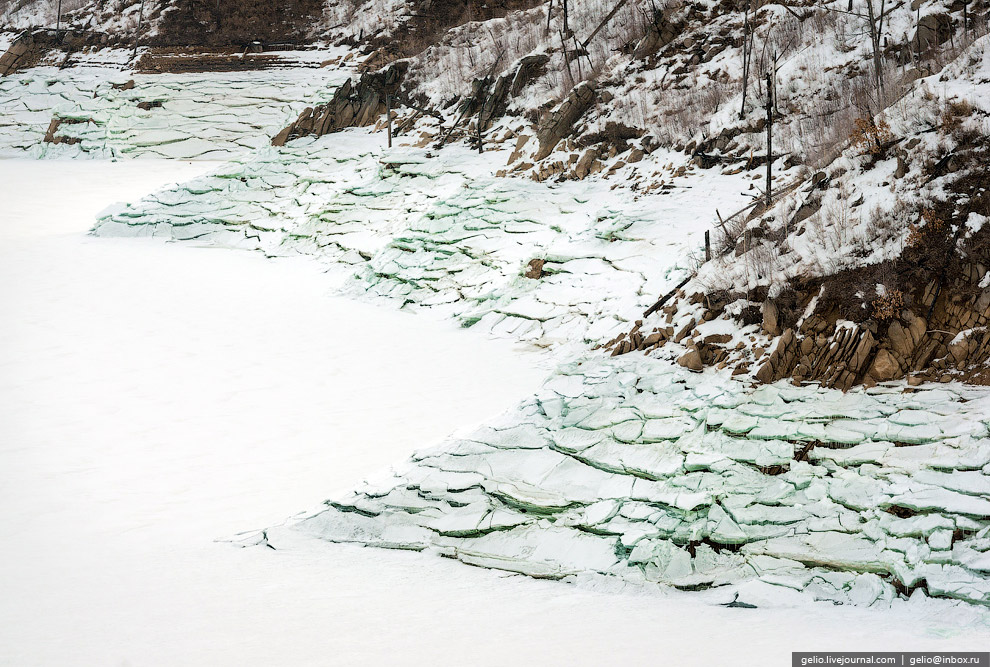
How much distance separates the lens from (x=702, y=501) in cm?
537

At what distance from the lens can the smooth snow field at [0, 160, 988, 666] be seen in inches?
159

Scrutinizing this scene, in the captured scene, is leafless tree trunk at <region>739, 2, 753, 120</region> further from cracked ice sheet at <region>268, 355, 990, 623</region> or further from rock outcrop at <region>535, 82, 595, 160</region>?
cracked ice sheet at <region>268, 355, 990, 623</region>

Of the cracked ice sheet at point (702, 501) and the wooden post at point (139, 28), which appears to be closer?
the cracked ice sheet at point (702, 501)

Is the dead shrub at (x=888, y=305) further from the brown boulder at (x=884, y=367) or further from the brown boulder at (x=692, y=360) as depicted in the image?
the brown boulder at (x=692, y=360)

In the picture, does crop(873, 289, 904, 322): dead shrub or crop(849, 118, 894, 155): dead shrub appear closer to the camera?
crop(873, 289, 904, 322): dead shrub

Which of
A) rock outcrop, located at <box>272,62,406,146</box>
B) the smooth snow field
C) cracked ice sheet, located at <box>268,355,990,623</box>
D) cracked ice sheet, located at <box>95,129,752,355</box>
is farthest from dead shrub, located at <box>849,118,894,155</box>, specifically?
rock outcrop, located at <box>272,62,406,146</box>

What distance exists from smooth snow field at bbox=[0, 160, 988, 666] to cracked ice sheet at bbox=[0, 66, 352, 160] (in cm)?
741

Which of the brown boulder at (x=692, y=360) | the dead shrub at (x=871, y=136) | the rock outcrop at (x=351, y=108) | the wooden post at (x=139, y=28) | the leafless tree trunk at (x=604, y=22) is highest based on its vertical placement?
the wooden post at (x=139, y=28)

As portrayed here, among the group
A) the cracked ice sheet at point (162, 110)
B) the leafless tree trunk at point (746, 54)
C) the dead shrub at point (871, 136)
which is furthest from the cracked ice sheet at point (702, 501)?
the cracked ice sheet at point (162, 110)

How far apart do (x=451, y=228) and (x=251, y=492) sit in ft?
24.4

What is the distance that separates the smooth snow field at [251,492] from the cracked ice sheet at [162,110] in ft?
24.3

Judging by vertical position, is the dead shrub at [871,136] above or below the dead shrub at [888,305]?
above

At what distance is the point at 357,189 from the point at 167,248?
12.0 feet

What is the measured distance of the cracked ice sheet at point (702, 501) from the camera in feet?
15.1
